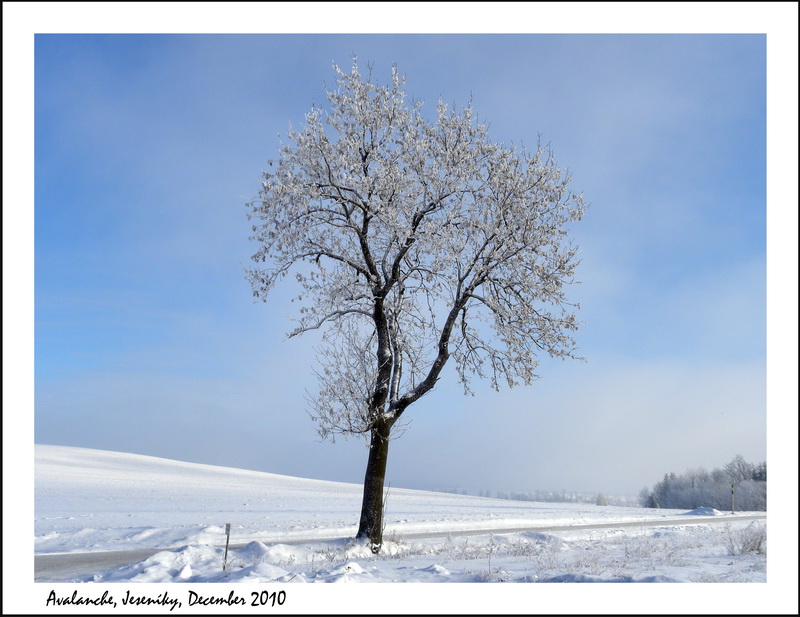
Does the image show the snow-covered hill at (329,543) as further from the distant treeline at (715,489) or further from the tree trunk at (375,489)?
the distant treeline at (715,489)

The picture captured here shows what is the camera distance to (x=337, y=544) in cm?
1608

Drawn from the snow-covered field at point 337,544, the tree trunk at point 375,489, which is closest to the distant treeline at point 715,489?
the snow-covered field at point 337,544

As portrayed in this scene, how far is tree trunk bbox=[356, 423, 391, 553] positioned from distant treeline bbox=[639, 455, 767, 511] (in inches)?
1938

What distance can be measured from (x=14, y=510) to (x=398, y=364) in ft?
32.7

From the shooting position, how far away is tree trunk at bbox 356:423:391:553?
16.0m

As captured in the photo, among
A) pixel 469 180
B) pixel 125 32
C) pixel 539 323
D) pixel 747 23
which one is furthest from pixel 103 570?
pixel 747 23

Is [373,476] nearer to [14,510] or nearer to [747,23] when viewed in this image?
[14,510]

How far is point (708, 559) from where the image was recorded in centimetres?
1388

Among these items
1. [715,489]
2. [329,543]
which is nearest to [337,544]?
[329,543]

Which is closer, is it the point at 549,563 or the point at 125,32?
the point at 125,32

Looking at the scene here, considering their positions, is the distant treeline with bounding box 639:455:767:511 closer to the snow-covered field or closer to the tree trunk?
the snow-covered field

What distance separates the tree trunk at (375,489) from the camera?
1598cm

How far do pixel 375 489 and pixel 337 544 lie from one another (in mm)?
1803

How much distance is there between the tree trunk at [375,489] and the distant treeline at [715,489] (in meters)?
49.2
